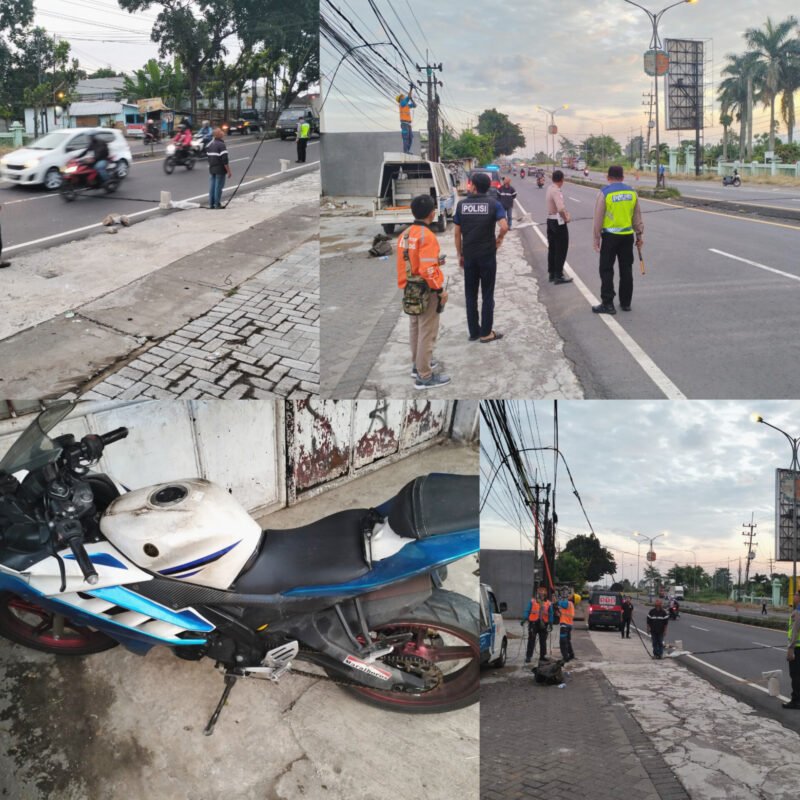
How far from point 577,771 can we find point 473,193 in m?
3.43

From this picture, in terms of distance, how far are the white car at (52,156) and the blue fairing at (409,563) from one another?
8.97ft

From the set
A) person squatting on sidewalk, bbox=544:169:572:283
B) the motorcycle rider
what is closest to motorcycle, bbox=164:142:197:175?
the motorcycle rider

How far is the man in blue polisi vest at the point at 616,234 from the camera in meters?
4.95

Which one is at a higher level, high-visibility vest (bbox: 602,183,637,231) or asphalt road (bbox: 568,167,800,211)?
asphalt road (bbox: 568,167,800,211)

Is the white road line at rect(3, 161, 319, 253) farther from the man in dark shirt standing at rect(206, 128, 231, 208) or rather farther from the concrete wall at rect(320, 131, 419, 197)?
the concrete wall at rect(320, 131, 419, 197)

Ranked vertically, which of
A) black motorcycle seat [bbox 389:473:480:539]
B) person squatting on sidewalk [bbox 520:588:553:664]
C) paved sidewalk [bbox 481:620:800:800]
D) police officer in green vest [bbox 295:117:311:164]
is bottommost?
paved sidewalk [bbox 481:620:800:800]

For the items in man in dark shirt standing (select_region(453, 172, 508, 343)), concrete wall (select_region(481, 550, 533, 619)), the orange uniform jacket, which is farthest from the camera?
man in dark shirt standing (select_region(453, 172, 508, 343))

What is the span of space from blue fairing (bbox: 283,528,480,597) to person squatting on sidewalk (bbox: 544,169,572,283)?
299cm

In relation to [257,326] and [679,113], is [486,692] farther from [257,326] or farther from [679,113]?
[679,113]

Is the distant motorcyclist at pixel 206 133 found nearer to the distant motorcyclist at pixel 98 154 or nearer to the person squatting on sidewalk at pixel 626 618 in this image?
the distant motorcyclist at pixel 98 154

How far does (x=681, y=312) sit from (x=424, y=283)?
6.18ft

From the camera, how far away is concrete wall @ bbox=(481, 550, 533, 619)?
3182 millimetres

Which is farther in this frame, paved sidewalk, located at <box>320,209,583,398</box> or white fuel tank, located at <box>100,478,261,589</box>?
paved sidewalk, located at <box>320,209,583,398</box>

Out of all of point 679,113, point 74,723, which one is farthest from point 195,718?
point 679,113
